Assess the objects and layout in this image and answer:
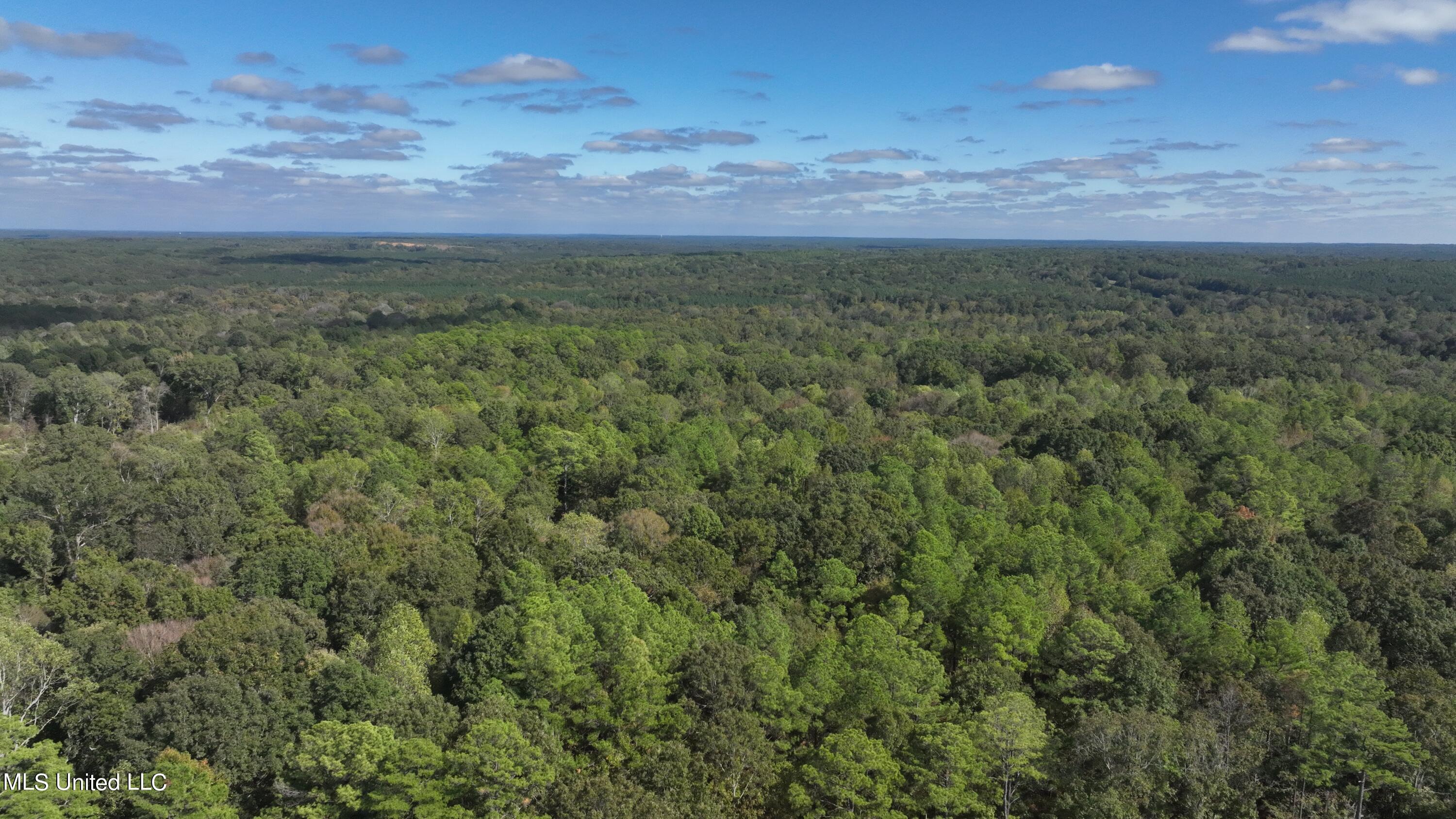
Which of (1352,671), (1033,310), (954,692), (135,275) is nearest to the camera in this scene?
(1352,671)

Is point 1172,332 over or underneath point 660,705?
over

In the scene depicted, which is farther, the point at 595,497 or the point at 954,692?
the point at 595,497

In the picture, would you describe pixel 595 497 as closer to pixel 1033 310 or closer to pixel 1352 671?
pixel 1352 671

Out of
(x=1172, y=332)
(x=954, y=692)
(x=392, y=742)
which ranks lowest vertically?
(x=954, y=692)

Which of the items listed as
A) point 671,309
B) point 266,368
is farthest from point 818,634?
point 671,309

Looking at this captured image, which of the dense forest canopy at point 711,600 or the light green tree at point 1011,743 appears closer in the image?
the dense forest canopy at point 711,600

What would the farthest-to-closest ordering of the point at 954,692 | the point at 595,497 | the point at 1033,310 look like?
1. the point at 1033,310
2. the point at 595,497
3. the point at 954,692

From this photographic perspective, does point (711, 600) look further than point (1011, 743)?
Yes

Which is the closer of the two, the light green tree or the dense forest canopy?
the dense forest canopy
